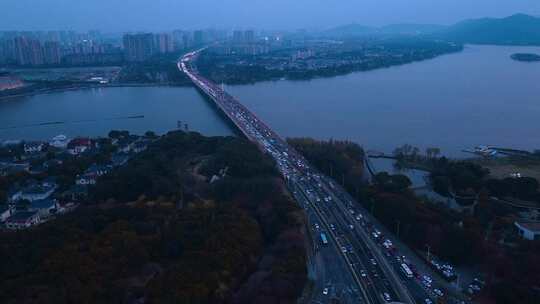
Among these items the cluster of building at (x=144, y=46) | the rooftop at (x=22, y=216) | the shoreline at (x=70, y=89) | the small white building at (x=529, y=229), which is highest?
the cluster of building at (x=144, y=46)

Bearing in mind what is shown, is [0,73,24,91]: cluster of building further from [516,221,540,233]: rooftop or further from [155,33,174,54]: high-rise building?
[516,221,540,233]: rooftop

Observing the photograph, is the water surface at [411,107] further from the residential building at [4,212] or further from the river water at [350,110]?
the residential building at [4,212]

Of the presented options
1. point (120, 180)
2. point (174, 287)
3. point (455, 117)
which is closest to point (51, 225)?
point (120, 180)

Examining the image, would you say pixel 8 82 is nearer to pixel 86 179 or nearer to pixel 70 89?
pixel 70 89

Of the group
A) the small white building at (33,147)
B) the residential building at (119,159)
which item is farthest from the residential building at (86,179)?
the small white building at (33,147)

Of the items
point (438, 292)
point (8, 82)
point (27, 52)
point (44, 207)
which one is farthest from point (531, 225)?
point (27, 52)

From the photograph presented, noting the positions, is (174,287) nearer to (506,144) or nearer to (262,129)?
(262,129)

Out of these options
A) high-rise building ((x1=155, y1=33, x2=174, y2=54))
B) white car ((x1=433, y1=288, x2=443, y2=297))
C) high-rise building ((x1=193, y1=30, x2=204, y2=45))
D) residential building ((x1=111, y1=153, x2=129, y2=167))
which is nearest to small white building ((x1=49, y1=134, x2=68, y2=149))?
residential building ((x1=111, y1=153, x2=129, y2=167))
